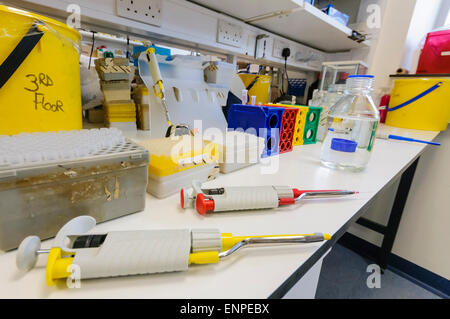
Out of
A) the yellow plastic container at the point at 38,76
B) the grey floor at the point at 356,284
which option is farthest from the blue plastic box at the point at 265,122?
the grey floor at the point at 356,284

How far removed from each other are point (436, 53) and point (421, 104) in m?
0.48

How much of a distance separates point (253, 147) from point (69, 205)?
0.41 m

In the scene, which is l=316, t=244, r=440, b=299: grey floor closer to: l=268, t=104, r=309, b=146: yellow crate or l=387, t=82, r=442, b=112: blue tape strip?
l=268, t=104, r=309, b=146: yellow crate

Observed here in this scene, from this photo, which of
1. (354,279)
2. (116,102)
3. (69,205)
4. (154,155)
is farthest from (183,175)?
(354,279)

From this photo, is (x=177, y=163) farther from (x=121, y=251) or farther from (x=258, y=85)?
(x=258, y=85)

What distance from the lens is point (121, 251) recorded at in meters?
0.23

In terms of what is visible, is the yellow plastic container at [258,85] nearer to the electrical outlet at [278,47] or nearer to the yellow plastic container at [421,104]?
the electrical outlet at [278,47]

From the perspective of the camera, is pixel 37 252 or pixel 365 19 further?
pixel 365 19

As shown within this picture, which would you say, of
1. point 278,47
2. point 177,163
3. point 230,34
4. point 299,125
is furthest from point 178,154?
point 278,47

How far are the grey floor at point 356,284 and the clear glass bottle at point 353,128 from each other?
873 millimetres

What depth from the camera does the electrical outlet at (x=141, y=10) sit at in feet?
2.66

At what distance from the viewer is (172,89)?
2.68ft
